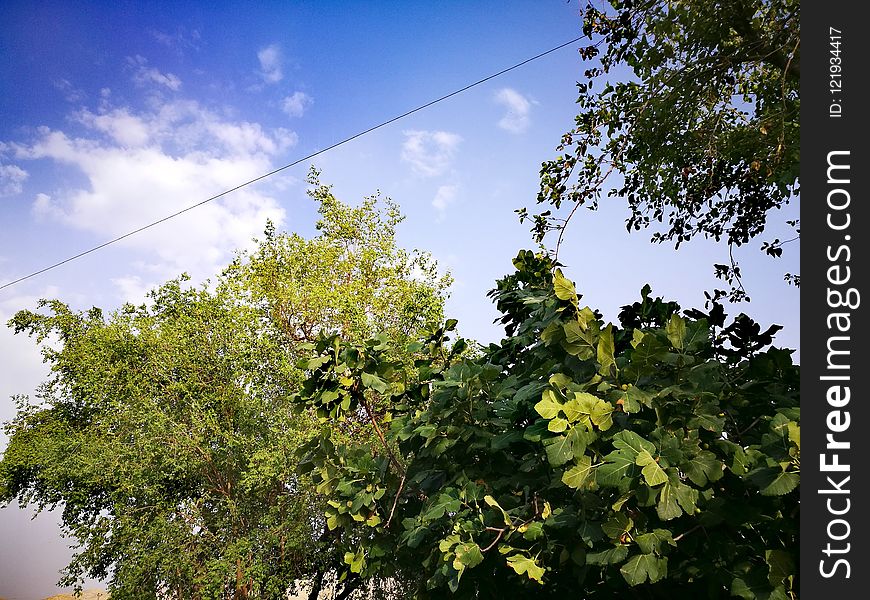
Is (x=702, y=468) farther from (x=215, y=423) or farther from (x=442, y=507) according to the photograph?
(x=215, y=423)

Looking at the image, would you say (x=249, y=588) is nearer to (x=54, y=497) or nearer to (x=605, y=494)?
(x=54, y=497)

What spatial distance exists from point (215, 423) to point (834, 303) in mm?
9900

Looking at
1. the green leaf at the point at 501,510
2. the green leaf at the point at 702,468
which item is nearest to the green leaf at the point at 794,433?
the green leaf at the point at 702,468

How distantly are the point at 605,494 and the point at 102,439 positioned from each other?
11496 mm

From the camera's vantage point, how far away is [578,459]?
5.84ft

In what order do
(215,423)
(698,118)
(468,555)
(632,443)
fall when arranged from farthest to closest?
(215,423), (698,118), (468,555), (632,443)

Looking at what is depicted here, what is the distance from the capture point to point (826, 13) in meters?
2.12

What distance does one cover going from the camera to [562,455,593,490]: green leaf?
5.76ft

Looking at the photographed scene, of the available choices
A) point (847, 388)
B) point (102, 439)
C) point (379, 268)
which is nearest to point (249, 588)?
point (102, 439)

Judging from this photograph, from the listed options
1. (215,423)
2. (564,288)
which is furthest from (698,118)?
(215,423)

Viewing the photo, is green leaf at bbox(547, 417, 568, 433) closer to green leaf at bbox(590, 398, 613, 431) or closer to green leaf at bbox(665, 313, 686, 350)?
green leaf at bbox(590, 398, 613, 431)

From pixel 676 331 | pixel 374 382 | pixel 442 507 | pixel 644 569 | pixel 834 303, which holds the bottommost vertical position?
pixel 644 569

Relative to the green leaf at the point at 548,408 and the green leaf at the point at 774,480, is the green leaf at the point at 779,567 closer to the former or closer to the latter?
the green leaf at the point at 774,480

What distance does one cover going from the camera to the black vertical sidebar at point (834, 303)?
1.62 metres
